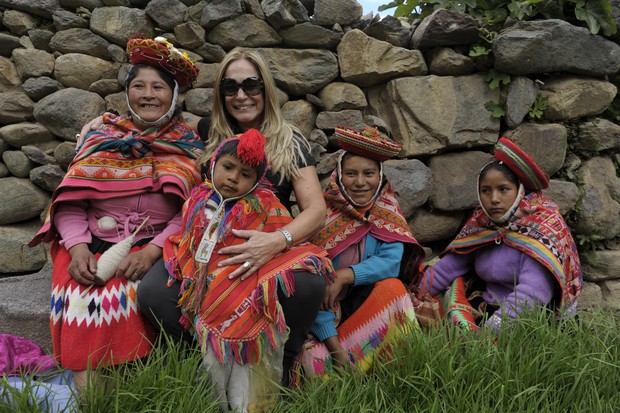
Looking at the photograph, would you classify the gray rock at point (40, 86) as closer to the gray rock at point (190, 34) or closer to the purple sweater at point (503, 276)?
the gray rock at point (190, 34)

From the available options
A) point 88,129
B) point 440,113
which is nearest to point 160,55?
point 88,129

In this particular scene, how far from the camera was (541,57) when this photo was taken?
3146 millimetres

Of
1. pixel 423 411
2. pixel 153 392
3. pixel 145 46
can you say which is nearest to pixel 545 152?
pixel 423 411

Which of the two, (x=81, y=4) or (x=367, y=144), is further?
(x=81, y=4)

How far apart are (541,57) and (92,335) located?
122 inches

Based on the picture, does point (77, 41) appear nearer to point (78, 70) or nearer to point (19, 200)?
point (78, 70)

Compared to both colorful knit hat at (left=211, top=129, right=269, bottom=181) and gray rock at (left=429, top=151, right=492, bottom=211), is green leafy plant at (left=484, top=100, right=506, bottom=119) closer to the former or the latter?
gray rock at (left=429, top=151, right=492, bottom=211)

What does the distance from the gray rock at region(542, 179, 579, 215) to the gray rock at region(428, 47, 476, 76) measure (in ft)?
3.23

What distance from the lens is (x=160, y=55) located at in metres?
2.44

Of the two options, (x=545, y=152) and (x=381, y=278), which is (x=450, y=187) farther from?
(x=381, y=278)

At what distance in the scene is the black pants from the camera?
201 centimetres

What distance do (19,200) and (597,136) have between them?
3.91 meters

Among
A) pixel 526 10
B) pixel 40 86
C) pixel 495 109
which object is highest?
pixel 526 10

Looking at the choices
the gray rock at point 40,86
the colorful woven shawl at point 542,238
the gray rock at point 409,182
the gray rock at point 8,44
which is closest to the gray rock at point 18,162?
the gray rock at point 40,86
